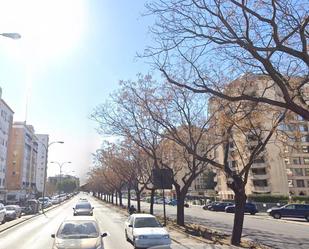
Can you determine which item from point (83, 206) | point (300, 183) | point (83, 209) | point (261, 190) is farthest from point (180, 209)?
point (300, 183)

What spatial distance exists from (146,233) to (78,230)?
4.45m

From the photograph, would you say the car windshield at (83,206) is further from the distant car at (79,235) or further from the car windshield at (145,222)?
the distant car at (79,235)

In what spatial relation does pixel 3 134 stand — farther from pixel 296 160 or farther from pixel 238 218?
pixel 238 218

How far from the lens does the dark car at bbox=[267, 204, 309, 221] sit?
38.2 m

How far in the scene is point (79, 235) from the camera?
12469 millimetres

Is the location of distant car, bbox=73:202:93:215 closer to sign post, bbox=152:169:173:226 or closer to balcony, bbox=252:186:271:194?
sign post, bbox=152:169:173:226

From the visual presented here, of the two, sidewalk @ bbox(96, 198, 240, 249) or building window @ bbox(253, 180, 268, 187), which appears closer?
sidewalk @ bbox(96, 198, 240, 249)

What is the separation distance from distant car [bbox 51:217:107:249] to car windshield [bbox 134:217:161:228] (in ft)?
15.4

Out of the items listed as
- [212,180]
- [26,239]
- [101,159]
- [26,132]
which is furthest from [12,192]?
[26,239]

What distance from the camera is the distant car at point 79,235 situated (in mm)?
11531

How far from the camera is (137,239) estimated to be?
16500mm

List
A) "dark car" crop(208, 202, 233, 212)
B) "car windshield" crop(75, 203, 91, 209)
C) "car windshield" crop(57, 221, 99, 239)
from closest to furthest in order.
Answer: "car windshield" crop(57, 221, 99, 239)
"car windshield" crop(75, 203, 91, 209)
"dark car" crop(208, 202, 233, 212)

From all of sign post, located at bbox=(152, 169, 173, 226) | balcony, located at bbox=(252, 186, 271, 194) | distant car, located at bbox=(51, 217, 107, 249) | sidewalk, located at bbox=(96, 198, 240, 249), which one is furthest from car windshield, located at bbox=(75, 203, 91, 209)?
balcony, located at bbox=(252, 186, 271, 194)

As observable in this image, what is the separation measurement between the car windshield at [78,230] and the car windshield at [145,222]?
5.00 meters
